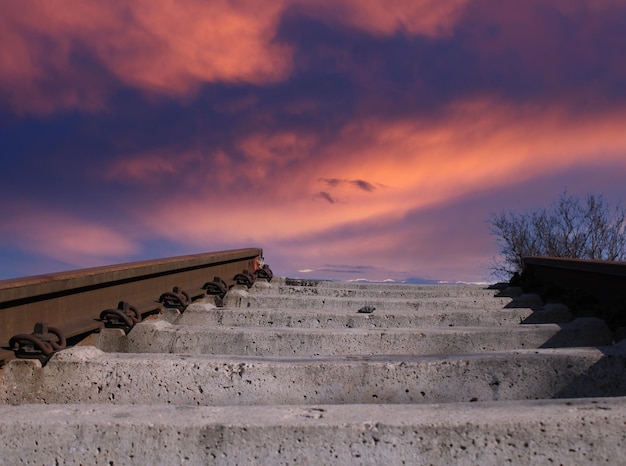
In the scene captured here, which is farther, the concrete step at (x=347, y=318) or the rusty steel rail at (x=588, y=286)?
the concrete step at (x=347, y=318)

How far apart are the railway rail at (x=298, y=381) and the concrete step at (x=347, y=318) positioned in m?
0.01

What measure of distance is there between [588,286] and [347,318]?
6.68 ft

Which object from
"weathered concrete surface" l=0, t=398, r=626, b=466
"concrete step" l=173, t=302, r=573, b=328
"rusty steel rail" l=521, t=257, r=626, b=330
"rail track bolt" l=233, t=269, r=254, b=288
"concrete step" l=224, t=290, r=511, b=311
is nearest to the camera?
"weathered concrete surface" l=0, t=398, r=626, b=466

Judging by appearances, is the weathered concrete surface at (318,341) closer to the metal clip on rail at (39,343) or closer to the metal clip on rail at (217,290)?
the metal clip on rail at (39,343)

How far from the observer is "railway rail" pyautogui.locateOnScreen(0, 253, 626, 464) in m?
1.83

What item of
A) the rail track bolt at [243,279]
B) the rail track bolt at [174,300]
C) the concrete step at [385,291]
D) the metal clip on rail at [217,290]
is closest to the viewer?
the rail track bolt at [174,300]

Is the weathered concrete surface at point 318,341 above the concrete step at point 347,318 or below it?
below

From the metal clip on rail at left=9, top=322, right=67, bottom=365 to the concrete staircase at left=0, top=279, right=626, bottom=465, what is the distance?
5 cm

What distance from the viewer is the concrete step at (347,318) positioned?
4.20 metres

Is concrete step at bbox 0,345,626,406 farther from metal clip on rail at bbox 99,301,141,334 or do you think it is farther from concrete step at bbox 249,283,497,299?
concrete step at bbox 249,283,497,299

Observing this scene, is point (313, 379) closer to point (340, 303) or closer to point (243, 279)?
point (340, 303)

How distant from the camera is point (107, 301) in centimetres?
383

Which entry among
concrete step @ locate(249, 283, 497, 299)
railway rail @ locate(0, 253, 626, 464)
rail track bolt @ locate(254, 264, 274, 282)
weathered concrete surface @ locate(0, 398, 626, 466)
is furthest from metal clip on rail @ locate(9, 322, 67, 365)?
rail track bolt @ locate(254, 264, 274, 282)

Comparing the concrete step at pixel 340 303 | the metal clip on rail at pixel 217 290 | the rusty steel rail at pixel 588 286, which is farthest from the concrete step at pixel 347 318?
the metal clip on rail at pixel 217 290
